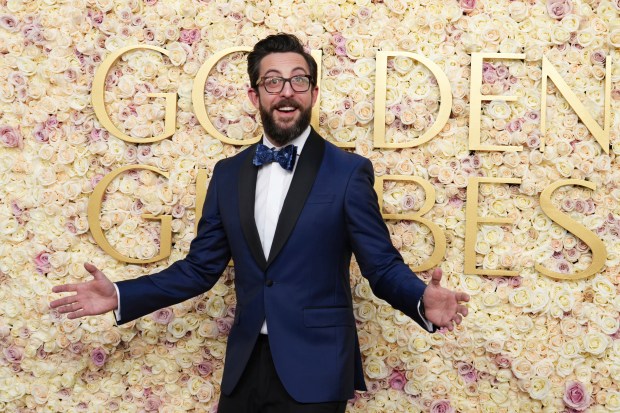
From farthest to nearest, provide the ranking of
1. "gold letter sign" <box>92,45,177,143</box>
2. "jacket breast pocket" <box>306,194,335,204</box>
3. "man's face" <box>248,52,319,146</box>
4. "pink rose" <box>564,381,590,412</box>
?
1. "gold letter sign" <box>92,45,177,143</box>
2. "pink rose" <box>564,381,590,412</box>
3. "man's face" <box>248,52,319,146</box>
4. "jacket breast pocket" <box>306,194,335,204</box>

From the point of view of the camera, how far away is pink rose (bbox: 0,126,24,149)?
3.04m

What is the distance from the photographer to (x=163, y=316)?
2.98 metres

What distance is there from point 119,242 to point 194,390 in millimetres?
686

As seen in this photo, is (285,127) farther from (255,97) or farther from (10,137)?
(10,137)

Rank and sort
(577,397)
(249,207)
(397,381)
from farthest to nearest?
(397,381)
(577,397)
(249,207)

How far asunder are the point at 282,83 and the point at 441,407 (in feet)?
4.61

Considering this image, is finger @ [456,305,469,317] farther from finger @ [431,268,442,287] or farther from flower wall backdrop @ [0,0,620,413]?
flower wall backdrop @ [0,0,620,413]

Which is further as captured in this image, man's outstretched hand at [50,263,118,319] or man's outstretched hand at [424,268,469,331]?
man's outstretched hand at [50,263,118,319]

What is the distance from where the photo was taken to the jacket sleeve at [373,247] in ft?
7.39

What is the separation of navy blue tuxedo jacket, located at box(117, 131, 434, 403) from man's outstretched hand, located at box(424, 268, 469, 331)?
0.13 ft

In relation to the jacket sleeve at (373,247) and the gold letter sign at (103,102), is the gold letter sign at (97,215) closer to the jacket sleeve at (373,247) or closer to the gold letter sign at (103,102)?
the gold letter sign at (103,102)

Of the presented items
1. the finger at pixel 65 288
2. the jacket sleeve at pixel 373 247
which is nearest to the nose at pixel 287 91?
the jacket sleeve at pixel 373 247

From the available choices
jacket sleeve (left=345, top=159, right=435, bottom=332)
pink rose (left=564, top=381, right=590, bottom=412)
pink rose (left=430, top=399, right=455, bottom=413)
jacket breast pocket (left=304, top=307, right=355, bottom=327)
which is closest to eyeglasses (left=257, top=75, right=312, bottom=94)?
jacket sleeve (left=345, top=159, right=435, bottom=332)

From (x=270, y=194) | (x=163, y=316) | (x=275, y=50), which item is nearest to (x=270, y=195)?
(x=270, y=194)
